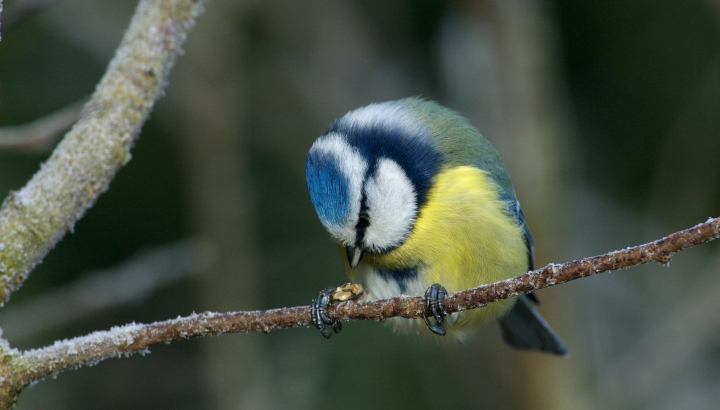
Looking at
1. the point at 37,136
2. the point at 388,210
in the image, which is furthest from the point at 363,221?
the point at 37,136

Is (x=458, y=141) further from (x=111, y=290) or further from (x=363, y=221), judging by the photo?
(x=111, y=290)

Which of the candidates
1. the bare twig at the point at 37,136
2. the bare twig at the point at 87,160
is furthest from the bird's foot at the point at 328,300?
the bare twig at the point at 37,136

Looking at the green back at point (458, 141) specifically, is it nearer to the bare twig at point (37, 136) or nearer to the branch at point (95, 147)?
the branch at point (95, 147)

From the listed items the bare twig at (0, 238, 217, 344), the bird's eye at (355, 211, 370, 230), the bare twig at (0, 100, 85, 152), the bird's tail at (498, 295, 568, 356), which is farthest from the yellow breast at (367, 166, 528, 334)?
the bare twig at (0, 100, 85, 152)

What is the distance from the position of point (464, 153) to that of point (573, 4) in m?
2.33

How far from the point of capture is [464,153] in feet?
6.00

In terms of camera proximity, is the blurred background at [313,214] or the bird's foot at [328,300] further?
the blurred background at [313,214]

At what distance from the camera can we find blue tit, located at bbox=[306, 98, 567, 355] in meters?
1.59

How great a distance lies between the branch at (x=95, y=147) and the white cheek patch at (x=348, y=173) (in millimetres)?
459

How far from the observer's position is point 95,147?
4.22 ft

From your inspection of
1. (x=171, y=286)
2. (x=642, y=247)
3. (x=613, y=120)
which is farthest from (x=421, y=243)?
(x=613, y=120)

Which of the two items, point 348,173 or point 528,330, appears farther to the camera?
point 528,330

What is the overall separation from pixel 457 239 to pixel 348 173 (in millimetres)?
341

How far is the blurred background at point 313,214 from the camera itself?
2.70 meters
